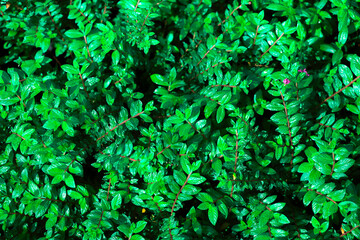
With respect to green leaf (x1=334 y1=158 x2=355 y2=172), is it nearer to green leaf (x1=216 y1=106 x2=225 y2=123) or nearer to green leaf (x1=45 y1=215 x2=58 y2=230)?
green leaf (x1=216 y1=106 x2=225 y2=123)

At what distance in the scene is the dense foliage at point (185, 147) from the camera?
5.91 ft

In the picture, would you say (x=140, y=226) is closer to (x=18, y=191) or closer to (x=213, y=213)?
(x=213, y=213)

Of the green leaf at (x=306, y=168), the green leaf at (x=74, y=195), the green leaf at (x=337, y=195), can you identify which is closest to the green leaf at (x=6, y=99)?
the green leaf at (x=74, y=195)

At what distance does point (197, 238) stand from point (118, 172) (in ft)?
1.80

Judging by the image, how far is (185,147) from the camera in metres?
1.87

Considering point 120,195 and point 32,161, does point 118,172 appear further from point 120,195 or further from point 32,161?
point 32,161

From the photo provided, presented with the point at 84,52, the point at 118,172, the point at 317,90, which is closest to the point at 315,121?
the point at 317,90

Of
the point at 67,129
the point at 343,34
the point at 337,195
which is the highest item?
the point at 343,34

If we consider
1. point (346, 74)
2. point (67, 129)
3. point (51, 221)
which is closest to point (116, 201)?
point (51, 221)

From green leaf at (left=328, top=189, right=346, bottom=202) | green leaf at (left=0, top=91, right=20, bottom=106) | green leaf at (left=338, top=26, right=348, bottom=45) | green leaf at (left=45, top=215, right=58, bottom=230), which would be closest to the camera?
green leaf at (left=328, top=189, right=346, bottom=202)

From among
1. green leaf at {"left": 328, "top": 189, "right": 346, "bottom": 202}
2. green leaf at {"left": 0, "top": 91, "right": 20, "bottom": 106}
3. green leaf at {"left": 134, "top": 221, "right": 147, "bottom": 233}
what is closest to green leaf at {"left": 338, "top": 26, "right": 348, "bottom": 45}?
green leaf at {"left": 328, "top": 189, "right": 346, "bottom": 202}

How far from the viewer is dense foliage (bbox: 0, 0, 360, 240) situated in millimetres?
1803

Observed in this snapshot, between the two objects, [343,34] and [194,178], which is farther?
[343,34]

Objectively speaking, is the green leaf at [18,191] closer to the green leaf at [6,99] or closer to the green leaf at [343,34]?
the green leaf at [6,99]
